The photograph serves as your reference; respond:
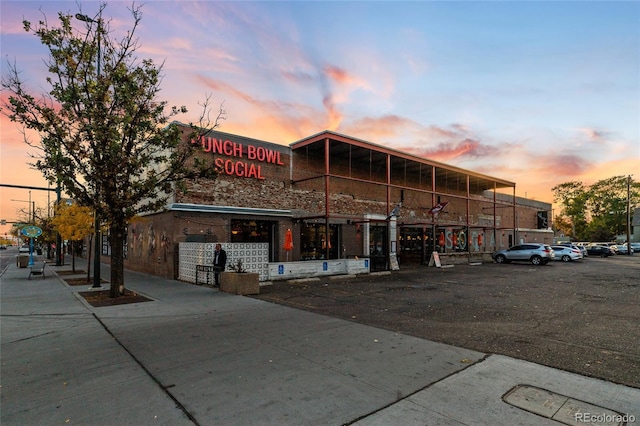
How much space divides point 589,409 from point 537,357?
1.85m

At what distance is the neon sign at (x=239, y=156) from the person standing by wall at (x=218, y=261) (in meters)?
5.06

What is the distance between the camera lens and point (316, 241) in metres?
22.8

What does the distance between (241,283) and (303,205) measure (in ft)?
33.9

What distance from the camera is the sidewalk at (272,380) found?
3.84 metres

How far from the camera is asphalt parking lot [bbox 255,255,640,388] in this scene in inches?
232

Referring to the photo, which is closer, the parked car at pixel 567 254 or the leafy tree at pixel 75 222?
the leafy tree at pixel 75 222

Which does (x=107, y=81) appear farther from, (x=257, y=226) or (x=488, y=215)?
(x=488, y=215)

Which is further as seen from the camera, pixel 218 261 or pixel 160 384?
pixel 218 261

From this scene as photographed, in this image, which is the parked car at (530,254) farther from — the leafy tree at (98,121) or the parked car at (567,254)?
the leafy tree at (98,121)

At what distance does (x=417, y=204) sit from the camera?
31.0 m

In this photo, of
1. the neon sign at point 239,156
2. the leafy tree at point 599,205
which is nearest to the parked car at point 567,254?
the neon sign at point 239,156

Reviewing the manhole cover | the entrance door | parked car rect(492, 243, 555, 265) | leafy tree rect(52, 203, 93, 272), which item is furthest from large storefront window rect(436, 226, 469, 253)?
the manhole cover

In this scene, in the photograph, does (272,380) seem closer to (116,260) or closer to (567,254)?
(116,260)

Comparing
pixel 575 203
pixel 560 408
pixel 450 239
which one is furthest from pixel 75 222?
pixel 575 203
